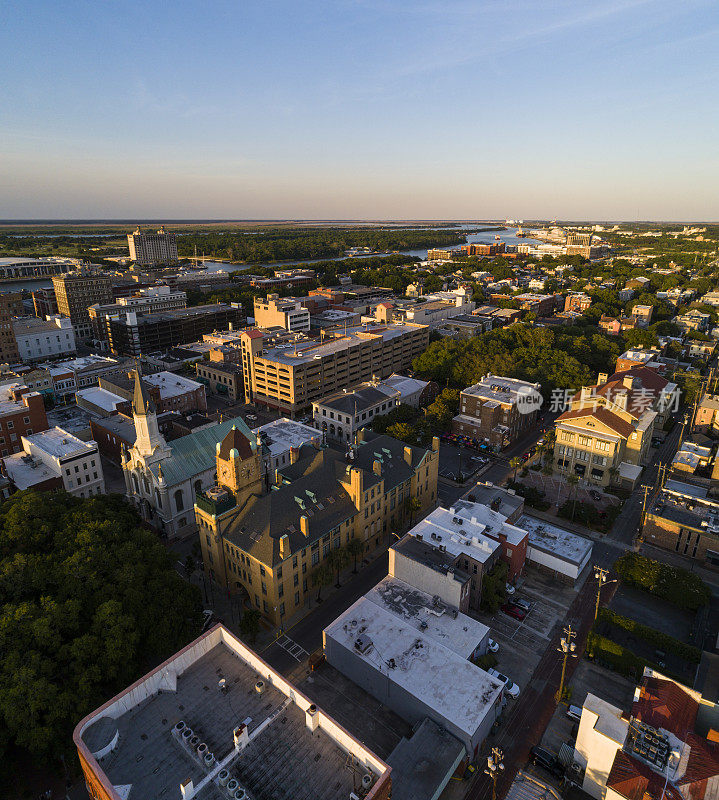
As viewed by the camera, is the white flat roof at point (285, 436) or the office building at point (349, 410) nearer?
the white flat roof at point (285, 436)

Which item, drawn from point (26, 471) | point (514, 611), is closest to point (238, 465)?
point (514, 611)

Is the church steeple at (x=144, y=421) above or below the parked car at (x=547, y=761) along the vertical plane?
above

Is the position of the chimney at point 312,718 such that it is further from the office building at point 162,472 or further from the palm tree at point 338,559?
the office building at point 162,472

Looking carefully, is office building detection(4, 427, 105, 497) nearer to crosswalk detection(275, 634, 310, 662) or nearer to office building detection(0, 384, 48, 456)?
office building detection(0, 384, 48, 456)

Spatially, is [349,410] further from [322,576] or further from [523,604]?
[523,604]

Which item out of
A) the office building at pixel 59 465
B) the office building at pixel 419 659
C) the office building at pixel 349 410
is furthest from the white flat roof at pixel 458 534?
the office building at pixel 59 465

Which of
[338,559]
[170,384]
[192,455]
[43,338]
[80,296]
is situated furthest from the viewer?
[80,296]
